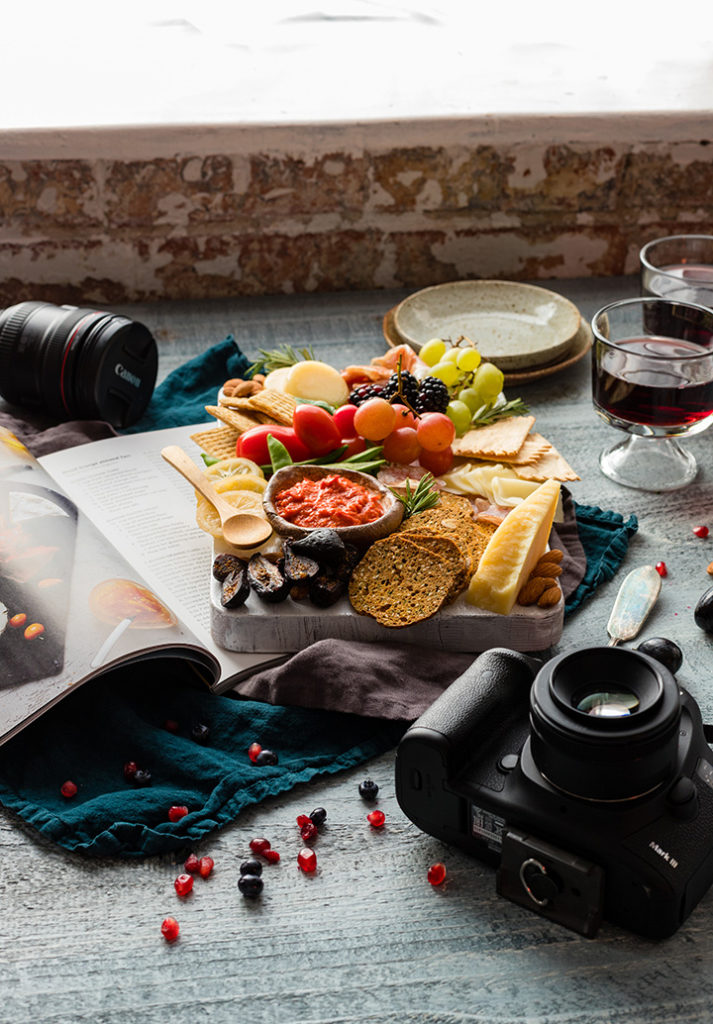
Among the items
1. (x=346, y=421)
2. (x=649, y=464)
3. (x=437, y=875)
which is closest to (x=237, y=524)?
(x=346, y=421)

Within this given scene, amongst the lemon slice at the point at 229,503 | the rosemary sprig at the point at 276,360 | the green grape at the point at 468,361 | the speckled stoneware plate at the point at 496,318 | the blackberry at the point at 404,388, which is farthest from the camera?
the speckled stoneware plate at the point at 496,318

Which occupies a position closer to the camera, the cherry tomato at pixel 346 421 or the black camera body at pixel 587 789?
the black camera body at pixel 587 789

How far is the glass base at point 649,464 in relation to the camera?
1491 millimetres

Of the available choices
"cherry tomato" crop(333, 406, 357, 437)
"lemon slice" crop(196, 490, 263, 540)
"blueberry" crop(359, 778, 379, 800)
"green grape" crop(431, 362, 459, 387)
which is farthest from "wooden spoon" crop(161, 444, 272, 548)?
"green grape" crop(431, 362, 459, 387)

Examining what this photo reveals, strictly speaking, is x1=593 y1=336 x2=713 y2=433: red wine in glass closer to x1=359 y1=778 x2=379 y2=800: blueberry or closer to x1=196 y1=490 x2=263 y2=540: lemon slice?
x1=196 y1=490 x2=263 y2=540: lemon slice

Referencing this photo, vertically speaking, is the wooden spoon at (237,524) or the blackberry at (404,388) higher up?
the blackberry at (404,388)

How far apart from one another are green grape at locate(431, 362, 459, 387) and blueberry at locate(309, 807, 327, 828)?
2.55 feet

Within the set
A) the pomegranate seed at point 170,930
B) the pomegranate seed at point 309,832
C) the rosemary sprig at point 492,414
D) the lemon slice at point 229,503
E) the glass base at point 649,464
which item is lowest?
the glass base at point 649,464

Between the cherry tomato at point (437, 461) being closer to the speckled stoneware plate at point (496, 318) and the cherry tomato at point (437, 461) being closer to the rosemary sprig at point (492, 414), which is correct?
the rosemary sprig at point (492, 414)

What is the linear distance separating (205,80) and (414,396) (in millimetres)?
1204

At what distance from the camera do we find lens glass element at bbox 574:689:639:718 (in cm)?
82

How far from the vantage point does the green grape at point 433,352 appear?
167cm

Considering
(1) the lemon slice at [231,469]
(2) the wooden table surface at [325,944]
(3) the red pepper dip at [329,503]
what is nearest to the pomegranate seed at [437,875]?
(2) the wooden table surface at [325,944]

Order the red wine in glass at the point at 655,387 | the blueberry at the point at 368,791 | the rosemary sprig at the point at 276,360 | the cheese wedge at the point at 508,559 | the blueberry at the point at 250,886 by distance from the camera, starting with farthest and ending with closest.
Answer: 1. the rosemary sprig at the point at 276,360
2. the red wine in glass at the point at 655,387
3. the cheese wedge at the point at 508,559
4. the blueberry at the point at 368,791
5. the blueberry at the point at 250,886
